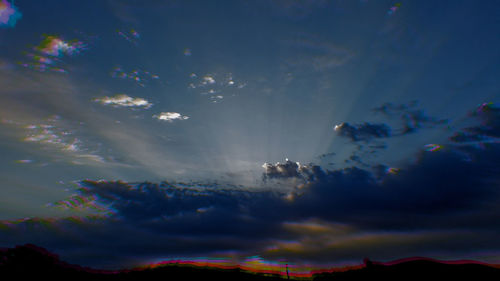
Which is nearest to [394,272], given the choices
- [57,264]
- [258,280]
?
[258,280]

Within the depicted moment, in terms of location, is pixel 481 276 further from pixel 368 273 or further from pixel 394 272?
pixel 368 273

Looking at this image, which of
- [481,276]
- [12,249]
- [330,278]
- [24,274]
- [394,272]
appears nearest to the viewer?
[24,274]

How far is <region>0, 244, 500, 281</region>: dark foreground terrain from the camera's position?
40031 millimetres

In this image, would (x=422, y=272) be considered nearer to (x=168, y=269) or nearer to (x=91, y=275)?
(x=168, y=269)

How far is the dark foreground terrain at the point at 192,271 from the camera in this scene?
131ft

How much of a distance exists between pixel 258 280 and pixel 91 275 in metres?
37.5

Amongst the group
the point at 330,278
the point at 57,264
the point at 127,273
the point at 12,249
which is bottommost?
the point at 330,278

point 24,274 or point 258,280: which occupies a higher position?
point 24,274

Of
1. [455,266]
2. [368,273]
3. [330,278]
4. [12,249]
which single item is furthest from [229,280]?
[455,266]

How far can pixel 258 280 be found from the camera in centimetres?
5200

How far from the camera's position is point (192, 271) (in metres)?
51.0

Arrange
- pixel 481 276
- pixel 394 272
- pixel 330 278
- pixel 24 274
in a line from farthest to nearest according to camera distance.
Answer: pixel 330 278 → pixel 394 272 → pixel 481 276 → pixel 24 274

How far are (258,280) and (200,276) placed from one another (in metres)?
15.0

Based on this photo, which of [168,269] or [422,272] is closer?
[422,272]
